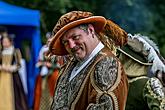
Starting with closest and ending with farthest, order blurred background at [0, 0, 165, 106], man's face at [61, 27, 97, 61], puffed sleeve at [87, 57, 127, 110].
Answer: puffed sleeve at [87, 57, 127, 110]
man's face at [61, 27, 97, 61]
blurred background at [0, 0, 165, 106]

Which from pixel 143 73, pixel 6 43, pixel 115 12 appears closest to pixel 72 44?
pixel 143 73

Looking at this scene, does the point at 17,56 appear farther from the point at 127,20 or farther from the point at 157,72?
the point at 157,72

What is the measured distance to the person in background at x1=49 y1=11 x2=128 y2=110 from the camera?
375 centimetres

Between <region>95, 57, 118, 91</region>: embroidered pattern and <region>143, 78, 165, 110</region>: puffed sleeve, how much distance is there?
26.1 inches

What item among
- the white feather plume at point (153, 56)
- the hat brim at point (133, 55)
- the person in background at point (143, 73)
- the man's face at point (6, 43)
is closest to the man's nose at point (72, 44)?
the person in background at point (143, 73)

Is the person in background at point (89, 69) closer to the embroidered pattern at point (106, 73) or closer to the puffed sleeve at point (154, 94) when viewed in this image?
the embroidered pattern at point (106, 73)

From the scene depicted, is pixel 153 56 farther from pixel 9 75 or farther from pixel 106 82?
pixel 9 75

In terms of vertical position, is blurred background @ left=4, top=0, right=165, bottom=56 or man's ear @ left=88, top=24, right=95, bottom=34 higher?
blurred background @ left=4, top=0, right=165, bottom=56

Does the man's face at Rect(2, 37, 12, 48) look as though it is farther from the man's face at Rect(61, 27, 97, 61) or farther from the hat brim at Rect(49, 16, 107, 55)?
the man's face at Rect(61, 27, 97, 61)

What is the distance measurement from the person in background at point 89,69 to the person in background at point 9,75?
6459mm

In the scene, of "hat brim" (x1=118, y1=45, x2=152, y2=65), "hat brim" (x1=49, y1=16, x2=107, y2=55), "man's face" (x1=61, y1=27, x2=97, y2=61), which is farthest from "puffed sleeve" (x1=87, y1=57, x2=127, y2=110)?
"hat brim" (x1=118, y1=45, x2=152, y2=65)

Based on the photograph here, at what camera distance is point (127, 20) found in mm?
14023

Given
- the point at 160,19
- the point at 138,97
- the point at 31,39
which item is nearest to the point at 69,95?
the point at 138,97

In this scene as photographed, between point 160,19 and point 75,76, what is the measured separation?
37.8 feet
